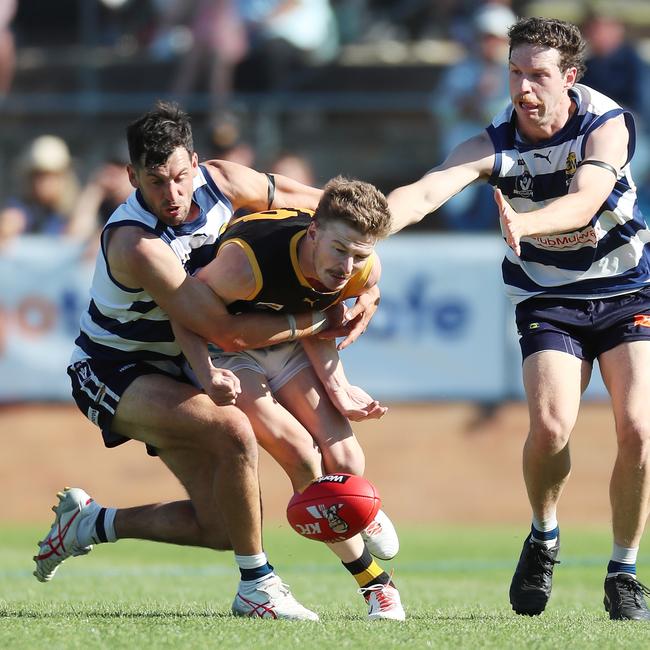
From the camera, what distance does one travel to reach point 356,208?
5.28 metres

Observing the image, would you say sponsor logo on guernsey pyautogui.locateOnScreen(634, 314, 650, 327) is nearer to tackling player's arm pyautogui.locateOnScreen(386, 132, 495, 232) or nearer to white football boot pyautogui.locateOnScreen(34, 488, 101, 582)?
tackling player's arm pyautogui.locateOnScreen(386, 132, 495, 232)

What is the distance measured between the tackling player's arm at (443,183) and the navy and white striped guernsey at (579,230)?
2.4 inches

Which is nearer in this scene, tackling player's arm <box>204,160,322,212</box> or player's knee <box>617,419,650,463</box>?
player's knee <box>617,419,650,463</box>

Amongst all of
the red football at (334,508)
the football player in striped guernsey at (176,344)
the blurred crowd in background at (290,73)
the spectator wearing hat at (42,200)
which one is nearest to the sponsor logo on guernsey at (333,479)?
the red football at (334,508)

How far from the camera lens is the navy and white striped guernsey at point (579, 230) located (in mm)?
5879

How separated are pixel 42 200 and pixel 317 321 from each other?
24.7 feet

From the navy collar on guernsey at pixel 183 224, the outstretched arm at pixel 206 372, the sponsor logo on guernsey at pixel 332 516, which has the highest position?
the navy collar on guernsey at pixel 183 224

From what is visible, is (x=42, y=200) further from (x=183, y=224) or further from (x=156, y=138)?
(x=156, y=138)

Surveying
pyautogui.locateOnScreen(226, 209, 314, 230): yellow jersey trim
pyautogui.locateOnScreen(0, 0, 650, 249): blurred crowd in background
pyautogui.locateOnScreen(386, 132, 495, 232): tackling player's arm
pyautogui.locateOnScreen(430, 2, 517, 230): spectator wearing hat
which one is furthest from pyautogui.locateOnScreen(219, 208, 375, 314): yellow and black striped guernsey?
pyautogui.locateOnScreen(430, 2, 517, 230): spectator wearing hat

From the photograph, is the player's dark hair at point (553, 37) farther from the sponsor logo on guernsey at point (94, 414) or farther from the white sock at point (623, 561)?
the sponsor logo on guernsey at point (94, 414)

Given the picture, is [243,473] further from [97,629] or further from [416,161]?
[416,161]

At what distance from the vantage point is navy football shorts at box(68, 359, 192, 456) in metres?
5.87

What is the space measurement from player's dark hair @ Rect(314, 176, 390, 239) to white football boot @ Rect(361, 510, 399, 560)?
1.35m

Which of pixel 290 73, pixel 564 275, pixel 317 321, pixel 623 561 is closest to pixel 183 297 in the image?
pixel 317 321
